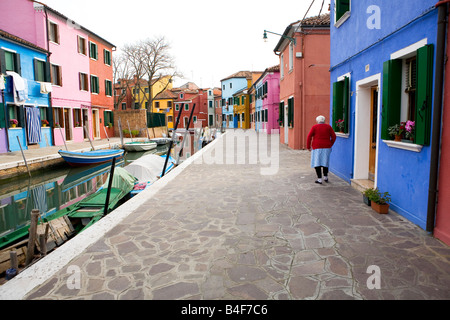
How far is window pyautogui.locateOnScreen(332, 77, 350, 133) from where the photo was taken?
7383 millimetres

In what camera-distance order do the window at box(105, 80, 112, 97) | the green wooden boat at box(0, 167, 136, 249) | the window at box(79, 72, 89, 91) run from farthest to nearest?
the window at box(105, 80, 112, 97) < the window at box(79, 72, 89, 91) < the green wooden boat at box(0, 167, 136, 249)

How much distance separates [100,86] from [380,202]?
25.9 m

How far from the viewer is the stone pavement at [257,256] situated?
9.19 feet

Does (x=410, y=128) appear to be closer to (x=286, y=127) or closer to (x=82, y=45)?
(x=286, y=127)

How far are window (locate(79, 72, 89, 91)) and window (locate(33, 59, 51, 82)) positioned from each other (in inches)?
159

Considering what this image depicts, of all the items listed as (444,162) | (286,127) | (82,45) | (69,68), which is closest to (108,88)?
(82,45)

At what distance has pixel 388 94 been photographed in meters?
4.98

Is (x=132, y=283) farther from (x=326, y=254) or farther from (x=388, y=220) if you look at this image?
(x=388, y=220)

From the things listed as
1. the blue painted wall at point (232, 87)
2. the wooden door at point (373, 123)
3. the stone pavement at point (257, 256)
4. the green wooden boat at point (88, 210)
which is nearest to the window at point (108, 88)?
the green wooden boat at point (88, 210)

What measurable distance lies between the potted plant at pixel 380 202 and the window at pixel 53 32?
2124 cm

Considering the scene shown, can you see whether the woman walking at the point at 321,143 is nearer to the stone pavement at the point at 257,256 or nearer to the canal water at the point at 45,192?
the stone pavement at the point at 257,256

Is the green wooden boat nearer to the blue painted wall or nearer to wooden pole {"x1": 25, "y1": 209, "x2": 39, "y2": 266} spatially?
wooden pole {"x1": 25, "y1": 209, "x2": 39, "y2": 266}

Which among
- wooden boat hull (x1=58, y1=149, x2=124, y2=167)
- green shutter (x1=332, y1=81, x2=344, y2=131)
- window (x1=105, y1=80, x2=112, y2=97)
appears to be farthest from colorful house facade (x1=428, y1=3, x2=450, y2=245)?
window (x1=105, y1=80, x2=112, y2=97)
